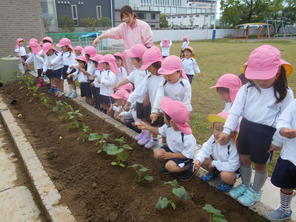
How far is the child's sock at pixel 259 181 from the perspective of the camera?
2.41m

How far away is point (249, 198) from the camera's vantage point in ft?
7.80

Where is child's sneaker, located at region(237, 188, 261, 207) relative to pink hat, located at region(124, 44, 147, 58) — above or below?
below

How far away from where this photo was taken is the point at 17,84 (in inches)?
321

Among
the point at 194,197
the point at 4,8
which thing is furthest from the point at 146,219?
the point at 4,8

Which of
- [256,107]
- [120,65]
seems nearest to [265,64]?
[256,107]

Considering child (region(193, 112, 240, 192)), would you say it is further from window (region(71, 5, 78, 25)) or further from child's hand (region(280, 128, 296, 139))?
window (region(71, 5, 78, 25))

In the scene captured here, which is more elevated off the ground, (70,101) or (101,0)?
(101,0)

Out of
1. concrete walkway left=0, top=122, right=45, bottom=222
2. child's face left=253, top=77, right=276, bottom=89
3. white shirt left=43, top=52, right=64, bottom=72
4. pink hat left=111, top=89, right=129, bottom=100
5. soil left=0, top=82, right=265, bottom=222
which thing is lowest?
concrete walkway left=0, top=122, right=45, bottom=222

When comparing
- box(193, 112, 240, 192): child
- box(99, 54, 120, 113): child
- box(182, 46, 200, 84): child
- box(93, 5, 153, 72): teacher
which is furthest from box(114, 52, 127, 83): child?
box(193, 112, 240, 192): child

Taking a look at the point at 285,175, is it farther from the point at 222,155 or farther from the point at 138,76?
the point at 138,76

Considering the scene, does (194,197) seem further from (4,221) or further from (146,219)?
(4,221)

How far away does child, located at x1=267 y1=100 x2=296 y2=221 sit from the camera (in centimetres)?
192

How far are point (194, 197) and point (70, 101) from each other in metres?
4.65

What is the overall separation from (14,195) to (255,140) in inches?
108
